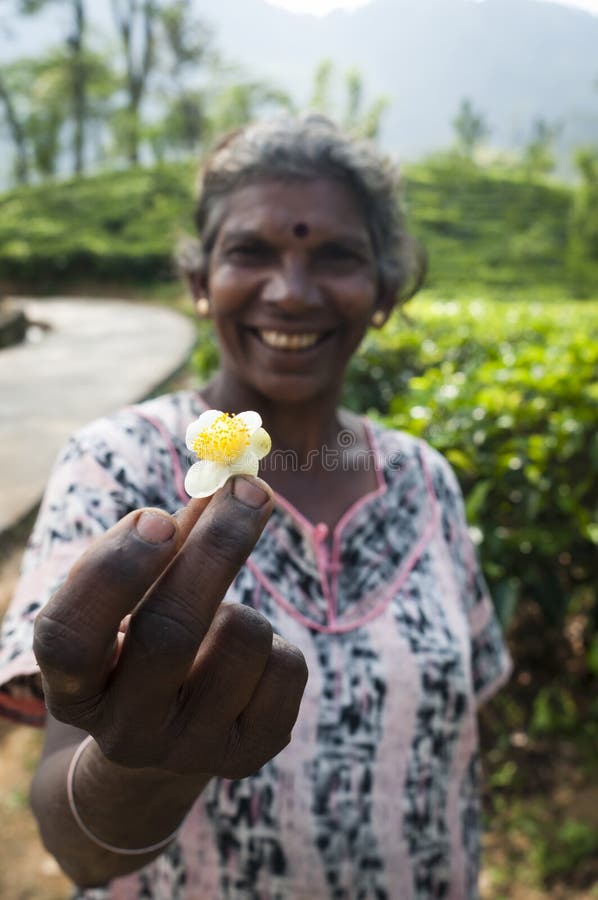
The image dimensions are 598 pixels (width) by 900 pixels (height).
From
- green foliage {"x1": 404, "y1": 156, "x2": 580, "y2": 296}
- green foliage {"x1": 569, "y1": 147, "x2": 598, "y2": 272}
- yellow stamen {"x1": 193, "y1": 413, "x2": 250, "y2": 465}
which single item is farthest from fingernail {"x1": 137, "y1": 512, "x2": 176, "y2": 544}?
green foliage {"x1": 569, "y1": 147, "x2": 598, "y2": 272}

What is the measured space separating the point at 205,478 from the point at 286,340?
0.75m

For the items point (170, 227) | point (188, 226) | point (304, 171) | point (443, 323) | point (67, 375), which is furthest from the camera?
point (170, 227)

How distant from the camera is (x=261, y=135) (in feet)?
5.20

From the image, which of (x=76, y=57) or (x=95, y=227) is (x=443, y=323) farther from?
(x=76, y=57)

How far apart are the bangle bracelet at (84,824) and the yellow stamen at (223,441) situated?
399mm

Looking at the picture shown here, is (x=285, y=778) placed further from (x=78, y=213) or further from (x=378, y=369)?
(x=78, y=213)

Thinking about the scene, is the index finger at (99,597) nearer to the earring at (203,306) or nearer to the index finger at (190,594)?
the index finger at (190,594)

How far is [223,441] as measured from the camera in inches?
32.9

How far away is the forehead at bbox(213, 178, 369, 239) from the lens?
154cm

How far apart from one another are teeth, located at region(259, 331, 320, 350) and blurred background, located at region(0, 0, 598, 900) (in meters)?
0.50

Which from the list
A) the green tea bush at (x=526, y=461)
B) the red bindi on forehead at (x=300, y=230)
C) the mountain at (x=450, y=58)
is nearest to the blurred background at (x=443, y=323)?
the green tea bush at (x=526, y=461)

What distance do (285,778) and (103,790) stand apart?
17.3 inches

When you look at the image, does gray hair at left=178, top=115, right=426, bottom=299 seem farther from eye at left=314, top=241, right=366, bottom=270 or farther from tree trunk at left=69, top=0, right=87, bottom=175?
tree trunk at left=69, top=0, right=87, bottom=175

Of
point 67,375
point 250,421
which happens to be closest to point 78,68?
point 67,375
